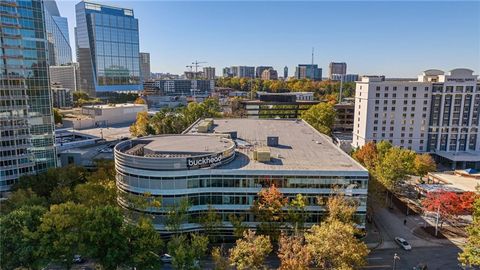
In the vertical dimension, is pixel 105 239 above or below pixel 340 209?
below

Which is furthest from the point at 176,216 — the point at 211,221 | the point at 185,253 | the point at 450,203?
the point at 450,203

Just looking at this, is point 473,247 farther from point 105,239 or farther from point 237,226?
point 105,239

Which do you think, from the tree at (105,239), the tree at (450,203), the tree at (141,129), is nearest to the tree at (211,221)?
the tree at (105,239)

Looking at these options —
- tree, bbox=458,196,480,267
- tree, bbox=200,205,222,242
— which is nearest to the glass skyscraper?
tree, bbox=200,205,222,242

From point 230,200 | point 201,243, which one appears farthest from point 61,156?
point 201,243

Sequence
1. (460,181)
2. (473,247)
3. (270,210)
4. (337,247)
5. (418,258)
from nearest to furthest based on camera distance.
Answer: (337,247) → (473,247) → (270,210) → (418,258) → (460,181)

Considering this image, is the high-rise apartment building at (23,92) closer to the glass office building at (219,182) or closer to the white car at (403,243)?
the glass office building at (219,182)

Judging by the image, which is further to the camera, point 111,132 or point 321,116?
point 111,132
